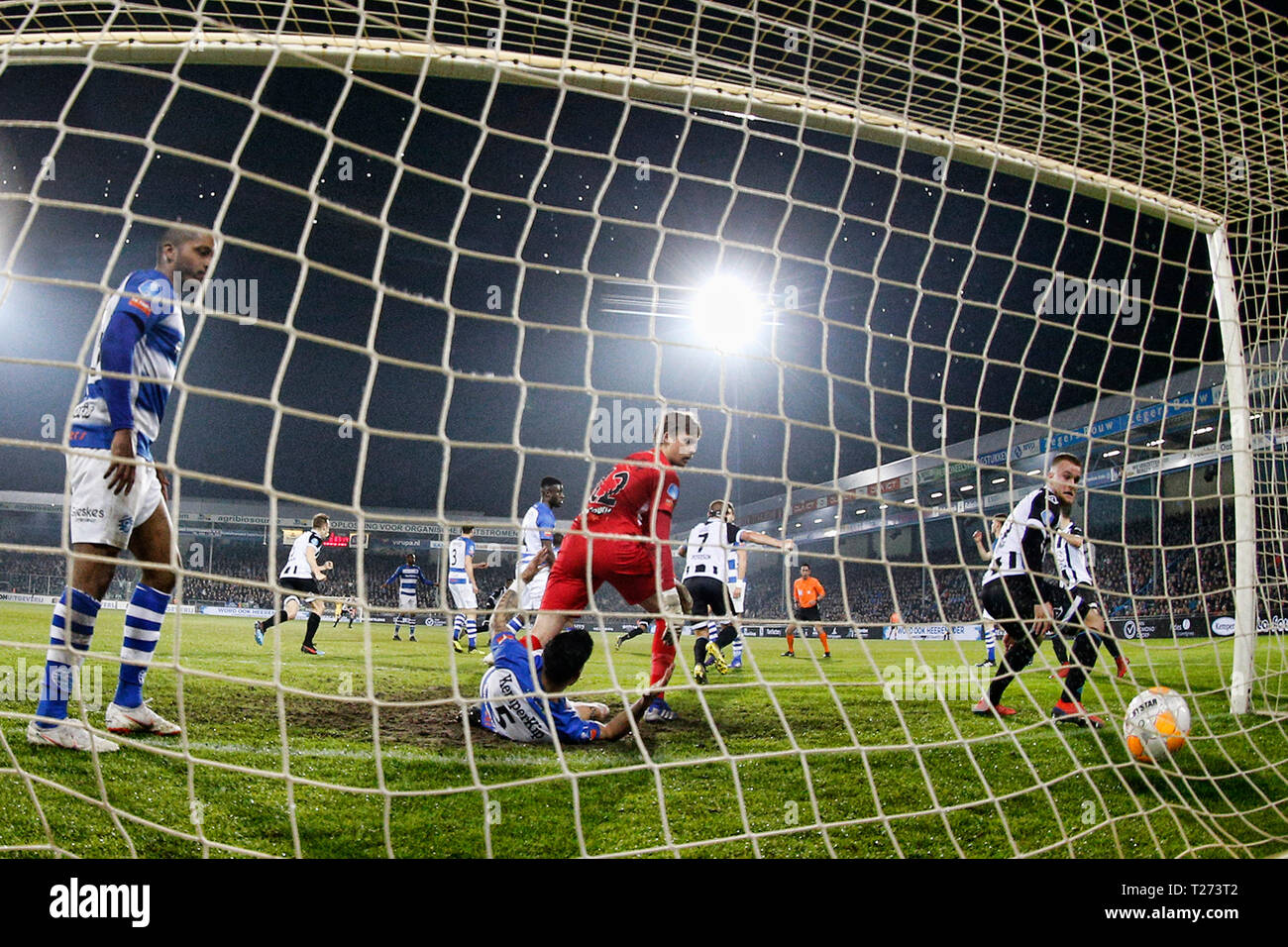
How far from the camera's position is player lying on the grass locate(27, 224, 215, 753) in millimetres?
2551

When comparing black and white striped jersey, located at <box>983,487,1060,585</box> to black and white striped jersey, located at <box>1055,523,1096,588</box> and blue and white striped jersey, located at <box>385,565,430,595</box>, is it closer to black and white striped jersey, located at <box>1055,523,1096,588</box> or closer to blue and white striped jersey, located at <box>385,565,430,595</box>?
black and white striped jersey, located at <box>1055,523,1096,588</box>

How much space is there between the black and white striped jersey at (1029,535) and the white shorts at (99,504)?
366 cm

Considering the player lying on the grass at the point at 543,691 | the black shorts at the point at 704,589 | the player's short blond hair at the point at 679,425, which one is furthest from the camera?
the black shorts at the point at 704,589

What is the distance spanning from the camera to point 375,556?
2367 cm

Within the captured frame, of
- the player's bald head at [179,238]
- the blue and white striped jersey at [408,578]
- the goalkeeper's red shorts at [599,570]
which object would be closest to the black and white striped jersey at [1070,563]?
the goalkeeper's red shorts at [599,570]

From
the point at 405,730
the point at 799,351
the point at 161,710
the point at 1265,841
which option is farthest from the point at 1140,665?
the point at 799,351

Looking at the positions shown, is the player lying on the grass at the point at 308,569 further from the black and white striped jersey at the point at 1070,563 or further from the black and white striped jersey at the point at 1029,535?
the black and white striped jersey at the point at 1070,563

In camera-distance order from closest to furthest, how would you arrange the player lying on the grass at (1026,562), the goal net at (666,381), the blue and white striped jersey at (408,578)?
the goal net at (666,381) < the player lying on the grass at (1026,562) < the blue and white striped jersey at (408,578)

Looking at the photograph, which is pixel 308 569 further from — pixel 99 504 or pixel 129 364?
pixel 129 364

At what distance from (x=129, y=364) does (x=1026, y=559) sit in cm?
400

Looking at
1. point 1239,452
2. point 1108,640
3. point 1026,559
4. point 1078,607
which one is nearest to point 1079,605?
point 1078,607

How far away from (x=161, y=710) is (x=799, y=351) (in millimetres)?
23392

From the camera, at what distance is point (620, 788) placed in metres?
2.77

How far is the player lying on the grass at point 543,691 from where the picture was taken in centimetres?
305
